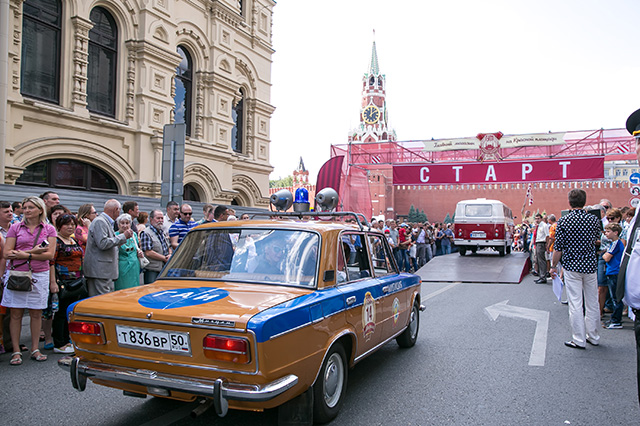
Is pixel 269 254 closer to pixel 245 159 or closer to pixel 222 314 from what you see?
pixel 222 314

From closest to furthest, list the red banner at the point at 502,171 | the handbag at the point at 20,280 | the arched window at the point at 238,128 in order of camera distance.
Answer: the handbag at the point at 20,280 → the red banner at the point at 502,171 → the arched window at the point at 238,128

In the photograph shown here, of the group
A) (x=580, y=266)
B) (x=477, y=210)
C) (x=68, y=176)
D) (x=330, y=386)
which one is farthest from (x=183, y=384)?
(x=477, y=210)

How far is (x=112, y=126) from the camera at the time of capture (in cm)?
1398

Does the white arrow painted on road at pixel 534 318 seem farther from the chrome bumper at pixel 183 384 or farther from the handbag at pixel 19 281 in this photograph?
the handbag at pixel 19 281

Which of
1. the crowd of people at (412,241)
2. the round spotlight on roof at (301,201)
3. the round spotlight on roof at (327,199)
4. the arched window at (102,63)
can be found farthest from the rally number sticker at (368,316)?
the arched window at (102,63)

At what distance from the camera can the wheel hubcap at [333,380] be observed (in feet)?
13.1

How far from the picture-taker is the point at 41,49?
41.5 ft

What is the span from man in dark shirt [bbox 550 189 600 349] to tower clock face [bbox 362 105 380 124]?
10868 centimetres

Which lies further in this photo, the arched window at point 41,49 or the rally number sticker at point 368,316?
the arched window at point 41,49

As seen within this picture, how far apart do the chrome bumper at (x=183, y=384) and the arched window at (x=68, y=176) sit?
411 inches

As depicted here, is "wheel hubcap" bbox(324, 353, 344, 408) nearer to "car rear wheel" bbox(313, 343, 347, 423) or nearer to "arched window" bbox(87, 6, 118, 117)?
"car rear wheel" bbox(313, 343, 347, 423)

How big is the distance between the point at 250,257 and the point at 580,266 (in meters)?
4.54

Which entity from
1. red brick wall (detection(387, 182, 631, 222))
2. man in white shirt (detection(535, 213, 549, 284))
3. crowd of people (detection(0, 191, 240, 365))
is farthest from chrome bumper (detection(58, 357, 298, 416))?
red brick wall (detection(387, 182, 631, 222))

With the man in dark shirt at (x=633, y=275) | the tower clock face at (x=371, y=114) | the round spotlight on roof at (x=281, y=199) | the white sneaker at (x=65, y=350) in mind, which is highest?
the tower clock face at (x=371, y=114)
